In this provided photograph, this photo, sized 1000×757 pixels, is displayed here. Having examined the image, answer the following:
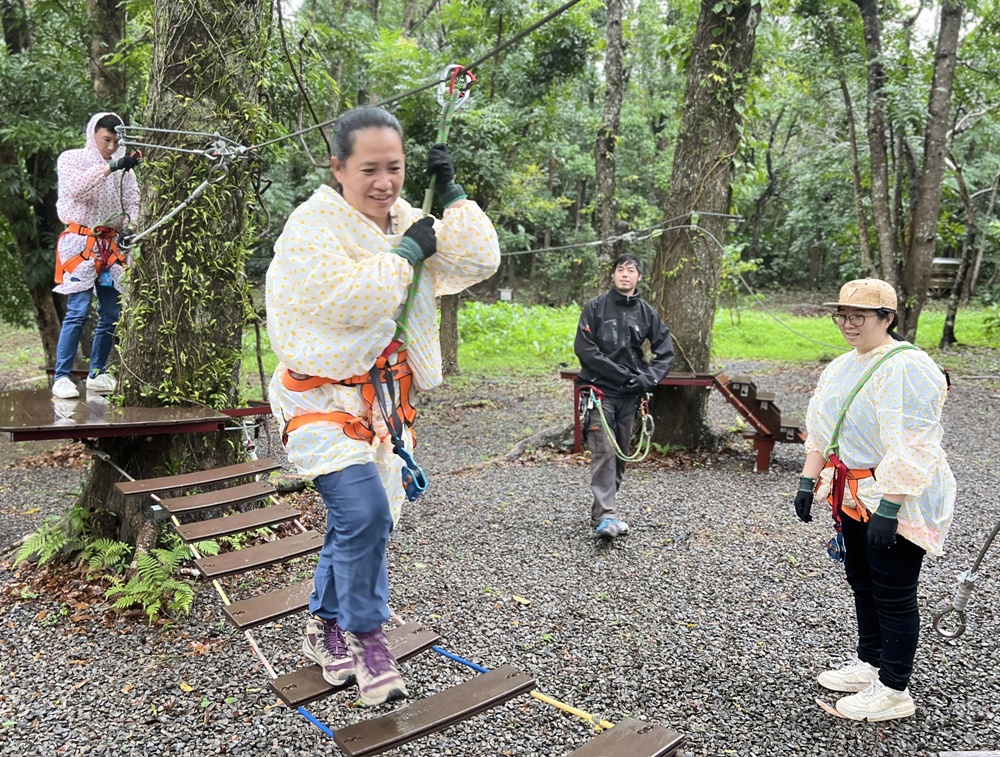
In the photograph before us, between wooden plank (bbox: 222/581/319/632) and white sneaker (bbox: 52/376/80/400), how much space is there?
2392 millimetres

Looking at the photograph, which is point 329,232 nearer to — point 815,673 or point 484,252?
point 484,252

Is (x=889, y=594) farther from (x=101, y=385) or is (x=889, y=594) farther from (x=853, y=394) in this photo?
(x=101, y=385)

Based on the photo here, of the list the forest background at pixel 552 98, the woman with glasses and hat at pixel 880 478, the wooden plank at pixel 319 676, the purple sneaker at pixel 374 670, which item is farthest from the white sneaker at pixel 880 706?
the forest background at pixel 552 98

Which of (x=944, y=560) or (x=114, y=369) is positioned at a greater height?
(x=114, y=369)

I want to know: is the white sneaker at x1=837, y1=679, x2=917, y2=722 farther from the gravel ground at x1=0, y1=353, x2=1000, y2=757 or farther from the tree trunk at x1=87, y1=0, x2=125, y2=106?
the tree trunk at x1=87, y1=0, x2=125, y2=106

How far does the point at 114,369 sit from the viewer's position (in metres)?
4.79

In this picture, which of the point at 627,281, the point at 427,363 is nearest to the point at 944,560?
the point at 627,281

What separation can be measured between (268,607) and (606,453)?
2741 millimetres

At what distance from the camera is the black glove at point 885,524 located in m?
2.74

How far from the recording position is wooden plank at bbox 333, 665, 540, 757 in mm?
2264

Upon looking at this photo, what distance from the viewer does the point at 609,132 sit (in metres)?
10.7

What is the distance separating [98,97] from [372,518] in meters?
8.14

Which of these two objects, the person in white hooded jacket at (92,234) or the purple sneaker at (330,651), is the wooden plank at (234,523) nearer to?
the purple sneaker at (330,651)

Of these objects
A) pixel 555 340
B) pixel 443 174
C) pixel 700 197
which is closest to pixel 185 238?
pixel 443 174
